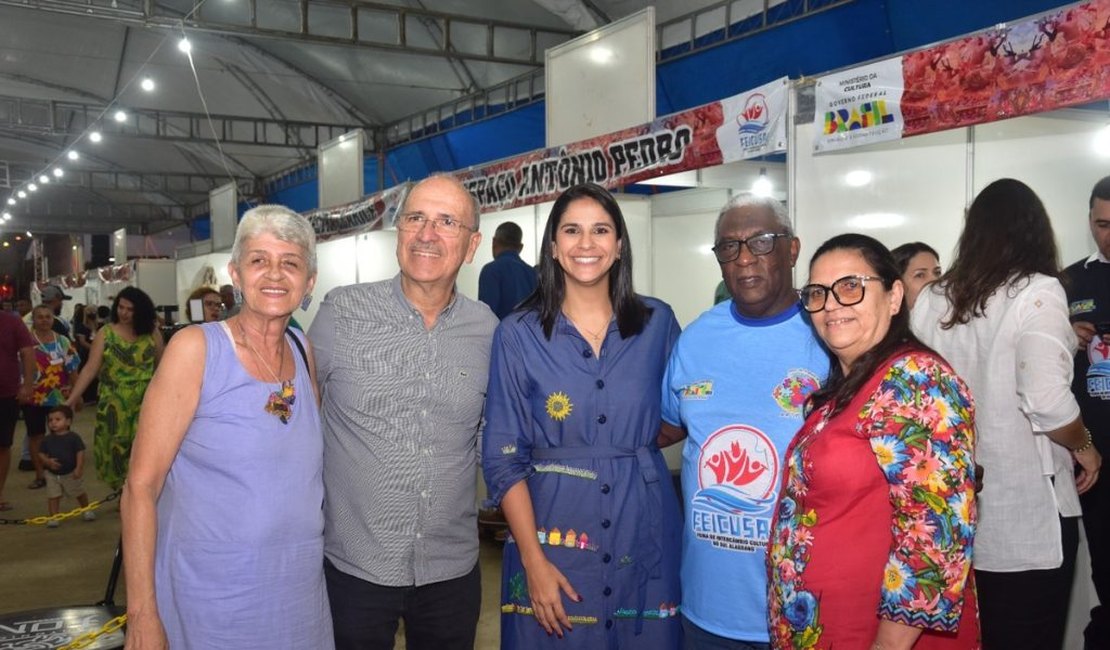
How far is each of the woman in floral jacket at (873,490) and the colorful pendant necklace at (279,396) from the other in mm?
1115

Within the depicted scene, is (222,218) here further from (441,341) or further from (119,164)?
(441,341)

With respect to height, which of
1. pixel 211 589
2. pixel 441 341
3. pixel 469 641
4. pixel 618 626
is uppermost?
pixel 441 341

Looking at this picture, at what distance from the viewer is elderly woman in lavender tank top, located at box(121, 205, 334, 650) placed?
180 centimetres

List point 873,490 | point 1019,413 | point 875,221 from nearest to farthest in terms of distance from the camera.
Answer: point 873,490, point 1019,413, point 875,221

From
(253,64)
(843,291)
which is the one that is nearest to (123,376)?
(843,291)

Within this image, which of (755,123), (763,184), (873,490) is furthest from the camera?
(763,184)

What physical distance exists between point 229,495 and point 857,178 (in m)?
3.68

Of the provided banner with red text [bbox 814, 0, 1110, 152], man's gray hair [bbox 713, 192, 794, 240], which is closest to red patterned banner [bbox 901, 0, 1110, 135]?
banner with red text [bbox 814, 0, 1110, 152]

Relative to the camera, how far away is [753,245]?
1.91 m

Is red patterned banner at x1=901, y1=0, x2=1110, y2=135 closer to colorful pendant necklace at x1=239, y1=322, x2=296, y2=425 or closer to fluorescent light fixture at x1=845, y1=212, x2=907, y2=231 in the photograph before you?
fluorescent light fixture at x1=845, y1=212, x2=907, y2=231

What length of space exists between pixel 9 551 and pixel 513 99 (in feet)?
32.1

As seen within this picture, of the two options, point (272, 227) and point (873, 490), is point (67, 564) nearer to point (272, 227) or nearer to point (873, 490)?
point (272, 227)

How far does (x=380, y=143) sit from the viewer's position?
17.1 meters

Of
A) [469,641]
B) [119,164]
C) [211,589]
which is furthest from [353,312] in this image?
[119,164]
